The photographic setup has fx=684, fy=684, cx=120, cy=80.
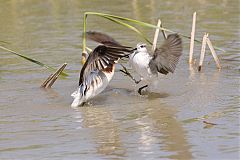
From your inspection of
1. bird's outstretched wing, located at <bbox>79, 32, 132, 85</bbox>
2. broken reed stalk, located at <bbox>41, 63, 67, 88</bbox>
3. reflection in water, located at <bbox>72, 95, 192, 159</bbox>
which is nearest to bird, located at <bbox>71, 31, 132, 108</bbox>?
bird's outstretched wing, located at <bbox>79, 32, 132, 85</bbox>

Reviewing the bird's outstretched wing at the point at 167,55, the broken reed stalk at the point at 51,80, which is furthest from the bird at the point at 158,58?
the broken reed stalk at the point at 51,80

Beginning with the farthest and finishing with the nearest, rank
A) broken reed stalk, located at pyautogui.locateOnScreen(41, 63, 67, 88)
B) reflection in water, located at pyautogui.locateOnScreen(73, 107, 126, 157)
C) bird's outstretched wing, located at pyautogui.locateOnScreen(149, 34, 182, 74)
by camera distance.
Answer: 1. broken reed stalk, located at pyautogui.locateOnScreen(41, 63, 67, 88)
2. bird's outstretched wing, located at pyautogui.locateOnScreen(149, 34, 182, 74)
3. reflection in water, located at pyautogui.locateOnScreen(73, 107, 126, 157)

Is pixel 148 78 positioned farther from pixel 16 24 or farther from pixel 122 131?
pixel 16 24

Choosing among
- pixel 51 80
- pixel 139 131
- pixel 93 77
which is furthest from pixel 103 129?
pixel 51 80

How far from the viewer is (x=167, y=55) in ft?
26.4

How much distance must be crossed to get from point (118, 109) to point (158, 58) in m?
0.91

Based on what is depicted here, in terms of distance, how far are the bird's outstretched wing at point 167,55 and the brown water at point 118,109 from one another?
1.12 ft

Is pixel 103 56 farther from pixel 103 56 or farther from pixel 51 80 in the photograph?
pixel 51 80

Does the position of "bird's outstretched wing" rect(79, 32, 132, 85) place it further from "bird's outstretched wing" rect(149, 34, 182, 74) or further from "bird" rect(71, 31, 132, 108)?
"bird's outstretched wing" rect(149, 34, 182, 74)

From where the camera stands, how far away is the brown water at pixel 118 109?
6.02 meters

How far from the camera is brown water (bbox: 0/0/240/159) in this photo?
6023 millimetres

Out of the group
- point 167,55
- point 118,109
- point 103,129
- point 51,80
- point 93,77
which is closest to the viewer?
point 103,129

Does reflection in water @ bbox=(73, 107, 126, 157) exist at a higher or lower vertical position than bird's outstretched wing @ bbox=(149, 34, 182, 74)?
lower

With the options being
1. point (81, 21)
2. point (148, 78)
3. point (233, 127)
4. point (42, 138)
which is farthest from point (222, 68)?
point (81, 21)
